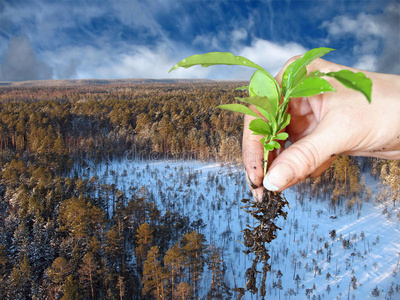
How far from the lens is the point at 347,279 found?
7.96 metres

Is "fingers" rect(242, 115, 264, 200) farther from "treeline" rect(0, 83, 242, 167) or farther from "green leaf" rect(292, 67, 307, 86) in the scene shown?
"treeline" rect(0, 83, 242, 167)

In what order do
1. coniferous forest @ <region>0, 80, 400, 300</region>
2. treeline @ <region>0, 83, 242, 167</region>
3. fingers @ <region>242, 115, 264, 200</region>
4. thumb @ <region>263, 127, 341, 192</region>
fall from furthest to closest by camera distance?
treeline @ <region>0, 83, 242, 167</region>
coniferous forest @ <region>0, 80, 400, 300</region>
fingers @ <region>242, 115, 264, 200</region>
thumb @ <region>263, 127, 341, 192</region>

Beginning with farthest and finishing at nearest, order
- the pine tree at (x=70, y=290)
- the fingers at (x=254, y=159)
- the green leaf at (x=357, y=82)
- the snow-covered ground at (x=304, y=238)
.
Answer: the snow-covered ground at (x=304, y=238)
the pine tree at (x=70, y=290)
the fingers at (x=254, y=159)
the green leaf at (x=357, y=82)

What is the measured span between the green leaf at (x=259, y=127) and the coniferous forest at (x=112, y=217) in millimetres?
6248

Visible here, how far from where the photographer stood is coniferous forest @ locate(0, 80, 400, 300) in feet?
23.9

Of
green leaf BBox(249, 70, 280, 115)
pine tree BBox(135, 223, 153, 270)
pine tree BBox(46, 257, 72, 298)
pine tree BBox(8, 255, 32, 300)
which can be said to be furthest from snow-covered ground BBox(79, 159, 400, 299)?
green leaf BBox(249, 70, 280, 115)

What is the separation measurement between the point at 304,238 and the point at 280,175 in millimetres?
10286

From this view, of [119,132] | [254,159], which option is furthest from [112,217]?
[119,132]

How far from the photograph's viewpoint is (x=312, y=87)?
0.96 m

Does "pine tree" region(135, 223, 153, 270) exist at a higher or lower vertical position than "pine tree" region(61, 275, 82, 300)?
higher

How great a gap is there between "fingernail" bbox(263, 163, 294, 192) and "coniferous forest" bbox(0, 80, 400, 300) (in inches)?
236

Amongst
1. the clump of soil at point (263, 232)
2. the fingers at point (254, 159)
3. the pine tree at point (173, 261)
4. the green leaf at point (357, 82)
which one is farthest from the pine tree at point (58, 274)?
the green leaf at point (357, 82)

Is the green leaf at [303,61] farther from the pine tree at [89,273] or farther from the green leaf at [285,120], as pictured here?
the pine tree at [89,273]

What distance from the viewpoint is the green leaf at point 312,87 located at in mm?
917
